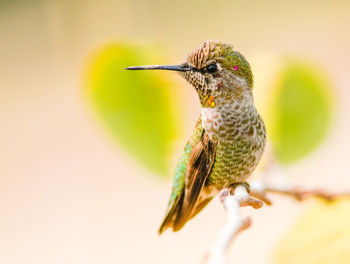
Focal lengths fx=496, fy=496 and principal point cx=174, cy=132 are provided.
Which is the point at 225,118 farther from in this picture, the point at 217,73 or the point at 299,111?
the point at 299,111

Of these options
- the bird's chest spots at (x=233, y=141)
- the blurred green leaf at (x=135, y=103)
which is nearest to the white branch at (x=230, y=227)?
the bird's chest spots at (x=233, y=141)

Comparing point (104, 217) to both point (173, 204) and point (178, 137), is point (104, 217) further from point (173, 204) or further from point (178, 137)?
point (173, 204)

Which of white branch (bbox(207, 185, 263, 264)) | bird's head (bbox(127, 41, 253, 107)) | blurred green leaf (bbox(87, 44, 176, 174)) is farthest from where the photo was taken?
blurred green leaf (bbox(87, 44, 176, 174))

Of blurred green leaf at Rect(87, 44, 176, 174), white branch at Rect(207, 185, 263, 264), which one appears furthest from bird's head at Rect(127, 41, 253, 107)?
blurred green leaf at Rect(87, 44, 176, 174)

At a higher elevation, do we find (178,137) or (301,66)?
(301,66)

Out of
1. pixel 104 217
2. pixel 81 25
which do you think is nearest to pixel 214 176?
pixel 104 217

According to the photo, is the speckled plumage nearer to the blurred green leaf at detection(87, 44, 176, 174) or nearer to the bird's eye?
the bird's eye

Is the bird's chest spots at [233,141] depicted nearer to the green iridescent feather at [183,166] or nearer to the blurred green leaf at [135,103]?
the green iridescent feather at [183,166]

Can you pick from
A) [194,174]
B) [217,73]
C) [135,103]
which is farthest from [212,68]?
[135,103]
